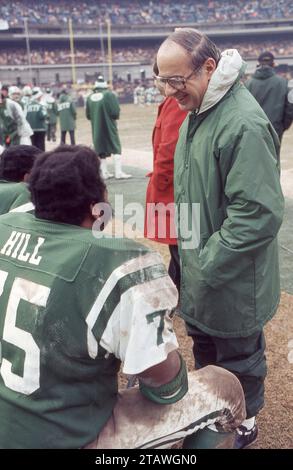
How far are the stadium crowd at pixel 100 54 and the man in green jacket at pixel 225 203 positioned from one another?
128ft

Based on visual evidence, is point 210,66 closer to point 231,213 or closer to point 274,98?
point 231,213

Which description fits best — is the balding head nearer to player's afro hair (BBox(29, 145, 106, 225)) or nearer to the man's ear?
the man's ear

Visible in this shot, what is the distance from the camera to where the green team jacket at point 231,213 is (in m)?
2.04

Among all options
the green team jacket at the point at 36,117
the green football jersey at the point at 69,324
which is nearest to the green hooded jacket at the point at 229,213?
the green football jersey at the point at 69,324

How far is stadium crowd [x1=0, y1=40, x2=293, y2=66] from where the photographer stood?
39.3 m

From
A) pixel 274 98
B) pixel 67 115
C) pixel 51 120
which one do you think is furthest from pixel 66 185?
pixel 51 120

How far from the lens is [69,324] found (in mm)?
1567

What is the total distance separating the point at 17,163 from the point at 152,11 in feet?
152

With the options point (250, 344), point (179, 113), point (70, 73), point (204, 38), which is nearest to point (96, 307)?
point (250, 344)

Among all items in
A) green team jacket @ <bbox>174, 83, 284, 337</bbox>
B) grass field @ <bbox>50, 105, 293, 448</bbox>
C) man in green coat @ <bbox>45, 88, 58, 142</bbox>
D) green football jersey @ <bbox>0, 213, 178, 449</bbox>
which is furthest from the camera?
man in green coat @ <bbox>45, 88, 58, 142</bbox>

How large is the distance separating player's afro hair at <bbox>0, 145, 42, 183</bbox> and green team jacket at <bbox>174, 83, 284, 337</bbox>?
1.12 m

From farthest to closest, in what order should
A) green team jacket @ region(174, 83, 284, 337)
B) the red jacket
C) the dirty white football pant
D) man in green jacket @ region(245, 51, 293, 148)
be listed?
man in green jacket @ region(245, 51, 293, 148), the red jacket, green team jacket @ region(174, 83, 284, 337), the dirty white football pant

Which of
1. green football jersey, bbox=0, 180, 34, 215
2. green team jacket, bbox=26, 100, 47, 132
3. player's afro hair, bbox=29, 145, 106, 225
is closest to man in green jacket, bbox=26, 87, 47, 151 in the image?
green team jacket, bbox=26, 100, 47, 132
